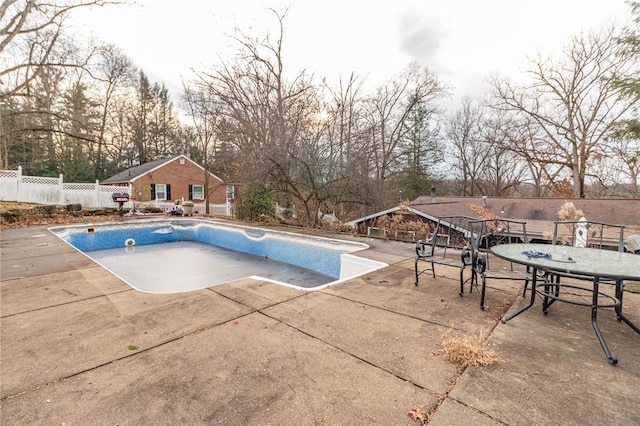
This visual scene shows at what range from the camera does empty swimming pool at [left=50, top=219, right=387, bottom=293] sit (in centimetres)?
633

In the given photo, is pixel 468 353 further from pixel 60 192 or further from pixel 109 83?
pixel 109 83

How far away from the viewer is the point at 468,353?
6.98 feet

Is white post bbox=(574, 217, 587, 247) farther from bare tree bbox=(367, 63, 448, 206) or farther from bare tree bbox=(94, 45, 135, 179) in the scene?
bare tree bbox=(94, 45, 135, 179)

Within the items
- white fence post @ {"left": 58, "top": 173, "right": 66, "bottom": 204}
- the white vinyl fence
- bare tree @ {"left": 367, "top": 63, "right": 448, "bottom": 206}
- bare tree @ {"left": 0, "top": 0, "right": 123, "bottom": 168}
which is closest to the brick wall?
the white vinyl fence

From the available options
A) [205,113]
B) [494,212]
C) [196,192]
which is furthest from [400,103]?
[196,192]

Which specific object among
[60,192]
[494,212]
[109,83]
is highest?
[109,83]

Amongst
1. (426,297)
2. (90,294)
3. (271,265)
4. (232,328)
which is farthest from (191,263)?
(426,297)

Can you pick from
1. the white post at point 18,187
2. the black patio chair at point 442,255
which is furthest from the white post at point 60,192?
the black patio chair at point 442,255

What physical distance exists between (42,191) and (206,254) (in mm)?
11770

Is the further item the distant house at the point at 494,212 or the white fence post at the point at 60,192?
the white fence post at the point at 60,192

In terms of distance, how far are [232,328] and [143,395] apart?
→ 3.10 feet

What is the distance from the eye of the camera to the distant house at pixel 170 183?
1984 cm

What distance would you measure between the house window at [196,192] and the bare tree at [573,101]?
2336 cm

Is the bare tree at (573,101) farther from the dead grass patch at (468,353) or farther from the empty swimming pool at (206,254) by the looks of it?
the dead grass patch at (468,353)
